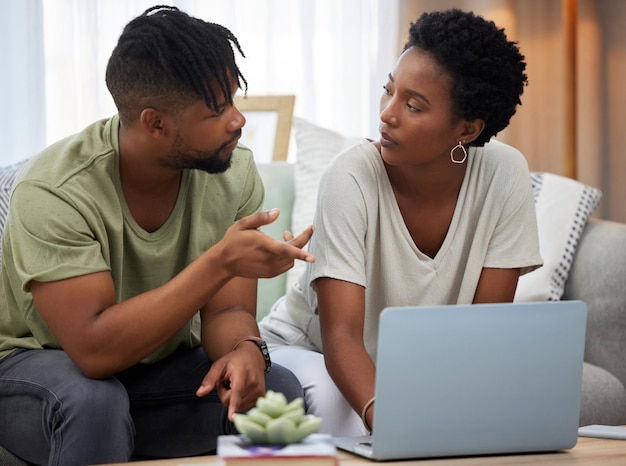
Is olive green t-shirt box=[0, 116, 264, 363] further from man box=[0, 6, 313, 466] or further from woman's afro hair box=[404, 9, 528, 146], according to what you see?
woman's afro hair box=[404, 9, 528, 146]

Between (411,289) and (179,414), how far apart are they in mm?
459

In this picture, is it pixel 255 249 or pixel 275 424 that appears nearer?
pixel 275 424

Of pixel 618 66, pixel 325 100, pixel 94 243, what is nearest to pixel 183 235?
pixel 94 243

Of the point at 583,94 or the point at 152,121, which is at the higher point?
the point at 152,121

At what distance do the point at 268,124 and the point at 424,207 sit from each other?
1016mm

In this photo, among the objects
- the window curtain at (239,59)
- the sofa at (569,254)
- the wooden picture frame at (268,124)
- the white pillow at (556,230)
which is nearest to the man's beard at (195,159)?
the sofa at (569,254)

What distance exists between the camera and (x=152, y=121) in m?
1.41

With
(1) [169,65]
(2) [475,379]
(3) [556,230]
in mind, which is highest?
(1) [169,65]

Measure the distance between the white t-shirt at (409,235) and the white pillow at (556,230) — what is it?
45 centimetres

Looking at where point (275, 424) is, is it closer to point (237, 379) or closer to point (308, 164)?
point (237, 379)

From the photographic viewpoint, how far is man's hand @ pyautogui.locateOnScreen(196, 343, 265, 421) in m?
1.28

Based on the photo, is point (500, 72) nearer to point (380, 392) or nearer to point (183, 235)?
point (183, 235)

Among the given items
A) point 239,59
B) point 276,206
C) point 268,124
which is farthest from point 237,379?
point 239,59

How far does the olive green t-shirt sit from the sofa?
50 cm
